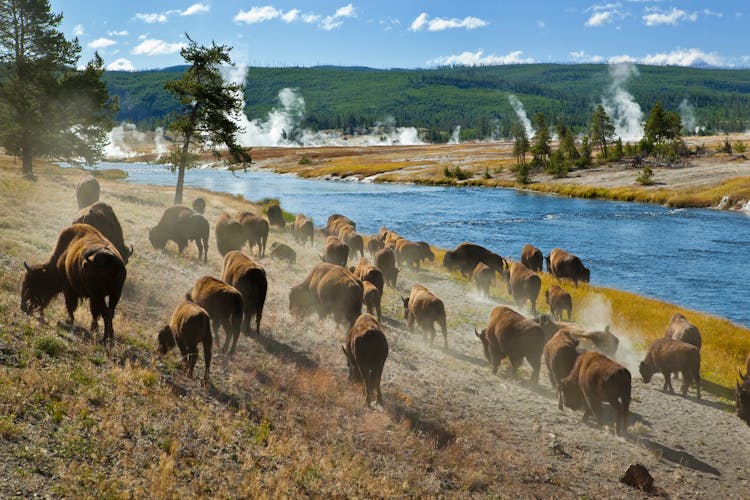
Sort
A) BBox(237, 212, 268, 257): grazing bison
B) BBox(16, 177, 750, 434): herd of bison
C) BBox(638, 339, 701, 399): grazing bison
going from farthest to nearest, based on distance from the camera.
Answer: BBox(237, 212, 268, 257): grazing bison, BBox(638, 339, 701, 399): grazing bison, BBox(16, 177, 750, 434): herd of bison

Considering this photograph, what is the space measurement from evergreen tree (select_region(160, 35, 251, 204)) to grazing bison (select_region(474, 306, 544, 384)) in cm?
2480

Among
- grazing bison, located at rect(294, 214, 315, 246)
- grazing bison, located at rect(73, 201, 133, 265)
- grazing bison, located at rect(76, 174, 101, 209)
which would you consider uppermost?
grazing bison, located at rect(76, 174, 101, 209)

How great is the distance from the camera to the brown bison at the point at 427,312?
15391 mm

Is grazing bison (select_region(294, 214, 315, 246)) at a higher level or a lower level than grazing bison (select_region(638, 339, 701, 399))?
higher

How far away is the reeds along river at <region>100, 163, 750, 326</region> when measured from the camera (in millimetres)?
28797

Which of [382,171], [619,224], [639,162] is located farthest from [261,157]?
[619,224]

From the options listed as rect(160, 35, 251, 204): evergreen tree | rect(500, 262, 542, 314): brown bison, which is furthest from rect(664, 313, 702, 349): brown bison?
rect(160, 35, 251, 204): evergreen tree

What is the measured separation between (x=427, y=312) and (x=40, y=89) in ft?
102

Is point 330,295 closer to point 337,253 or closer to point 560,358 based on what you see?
point 560,358

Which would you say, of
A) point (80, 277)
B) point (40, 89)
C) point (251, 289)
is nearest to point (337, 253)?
point (251, 289)

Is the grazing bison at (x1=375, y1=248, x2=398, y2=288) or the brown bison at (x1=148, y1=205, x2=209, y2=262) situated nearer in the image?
the brown bison at (x1=148, y1=205, x2=209, y2=262)

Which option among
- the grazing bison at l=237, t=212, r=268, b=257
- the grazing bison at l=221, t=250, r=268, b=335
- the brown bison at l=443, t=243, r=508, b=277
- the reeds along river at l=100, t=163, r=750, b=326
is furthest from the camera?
the reeds along river at l=100, t=163, r=750, b=326

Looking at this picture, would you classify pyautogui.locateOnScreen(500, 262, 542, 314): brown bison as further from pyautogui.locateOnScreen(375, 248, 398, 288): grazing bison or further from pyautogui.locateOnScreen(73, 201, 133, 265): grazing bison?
pyautogui.locateOnScreen(73, 201, 133, 265): grazing bison

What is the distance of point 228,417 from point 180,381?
1.30m
